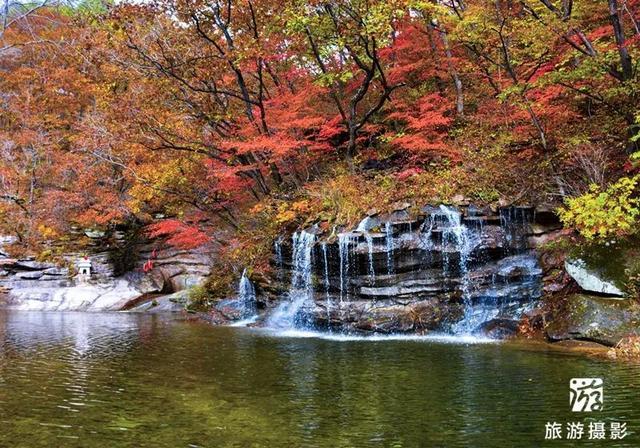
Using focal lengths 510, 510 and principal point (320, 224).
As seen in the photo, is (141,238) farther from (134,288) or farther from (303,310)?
(303,310)

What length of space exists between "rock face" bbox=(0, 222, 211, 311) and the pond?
33.9ft

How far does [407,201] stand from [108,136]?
10.7 metres

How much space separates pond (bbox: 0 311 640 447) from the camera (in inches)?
181

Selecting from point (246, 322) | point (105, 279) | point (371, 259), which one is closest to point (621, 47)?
point (371, 259)

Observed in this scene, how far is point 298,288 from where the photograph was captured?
46.5 ft

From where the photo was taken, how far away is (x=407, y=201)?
13.1 metres

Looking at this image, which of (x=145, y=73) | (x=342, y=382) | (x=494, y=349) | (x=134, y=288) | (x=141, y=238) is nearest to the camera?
(x=342, y=382)

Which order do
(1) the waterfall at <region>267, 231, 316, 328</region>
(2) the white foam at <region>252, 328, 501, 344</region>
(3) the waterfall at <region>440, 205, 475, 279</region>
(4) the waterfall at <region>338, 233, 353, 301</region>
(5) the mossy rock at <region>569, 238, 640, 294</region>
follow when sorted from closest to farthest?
(5) the mossy rock at <region>569, 238, 640, 294</region> → (2) the white foam at <region>252, 328, 501, 344</region> → (3) the waterfall at <region>440, 205, 475, 279</region> → (4) the waterfall at <region>338, 233, 353, 301</region> → (1) the waterfall at <region>267, 231, 316, 328</region>

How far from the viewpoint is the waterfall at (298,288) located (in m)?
13.6

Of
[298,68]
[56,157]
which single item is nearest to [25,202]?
[56,157]

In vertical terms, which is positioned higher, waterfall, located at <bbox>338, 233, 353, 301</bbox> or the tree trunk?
the tree trunk
